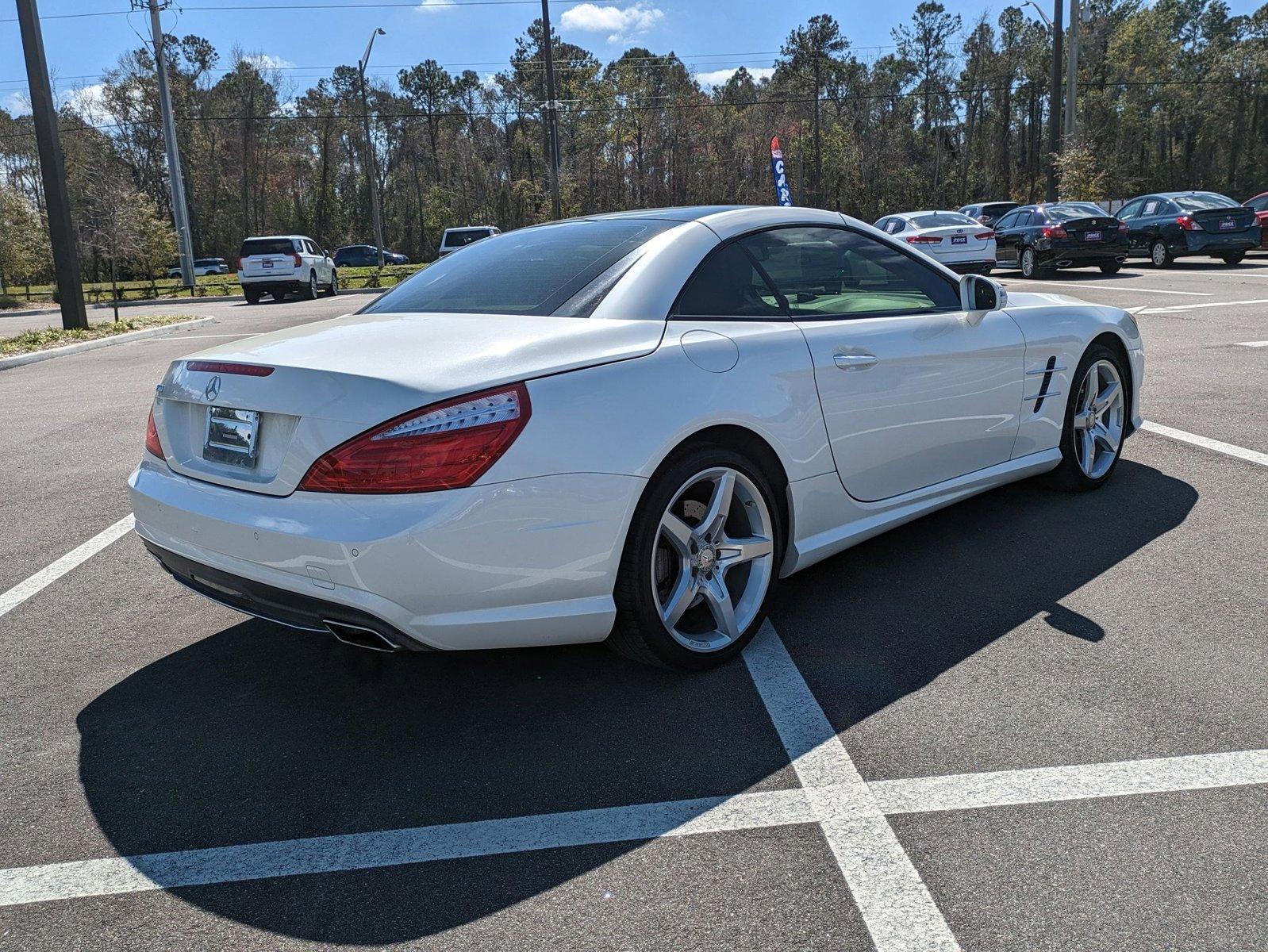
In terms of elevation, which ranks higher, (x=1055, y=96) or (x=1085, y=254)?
→ (x=1055, y=96)

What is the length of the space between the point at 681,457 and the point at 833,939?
1515 mm

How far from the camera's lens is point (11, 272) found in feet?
122

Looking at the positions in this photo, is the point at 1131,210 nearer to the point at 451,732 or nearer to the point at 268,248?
the point at 268,248

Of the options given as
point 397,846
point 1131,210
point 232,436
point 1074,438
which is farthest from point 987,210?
point 397,846

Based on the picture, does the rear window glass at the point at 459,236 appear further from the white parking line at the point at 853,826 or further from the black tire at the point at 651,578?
the white parking line at the point at 853,826

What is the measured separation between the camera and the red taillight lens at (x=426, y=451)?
281cm

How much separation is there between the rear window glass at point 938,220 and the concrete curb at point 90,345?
14976 mm

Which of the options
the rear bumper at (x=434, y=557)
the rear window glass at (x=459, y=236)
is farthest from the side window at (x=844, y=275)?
the rear window glass at (x=459, y=236)

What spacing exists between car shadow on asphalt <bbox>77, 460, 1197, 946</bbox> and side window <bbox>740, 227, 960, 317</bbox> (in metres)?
1.10

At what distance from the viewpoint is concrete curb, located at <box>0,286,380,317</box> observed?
Answer: 28875mm

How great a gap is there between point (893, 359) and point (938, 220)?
19822 mm

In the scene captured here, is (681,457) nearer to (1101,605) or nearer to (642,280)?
(642,280)

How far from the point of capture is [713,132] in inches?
2333

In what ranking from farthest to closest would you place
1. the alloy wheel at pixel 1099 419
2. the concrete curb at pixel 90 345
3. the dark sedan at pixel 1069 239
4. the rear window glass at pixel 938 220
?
the rear window glass at pixel 938 220 → the dark sedan at pixel 1069 239 → the concrete curb at pixel 90 345 → the alloy wheel at pixel 1099 419
